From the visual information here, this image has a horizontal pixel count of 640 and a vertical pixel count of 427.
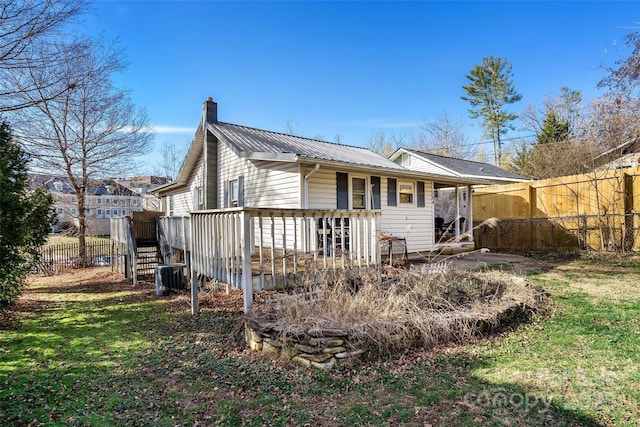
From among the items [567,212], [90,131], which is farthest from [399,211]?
[90,131]

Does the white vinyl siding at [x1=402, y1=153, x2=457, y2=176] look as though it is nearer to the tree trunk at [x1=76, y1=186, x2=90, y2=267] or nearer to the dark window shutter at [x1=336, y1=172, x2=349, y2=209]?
the dark window shutter at [x1=336, y1=172, x2=349, y2=209]

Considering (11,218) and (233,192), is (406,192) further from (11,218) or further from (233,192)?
(11,218)

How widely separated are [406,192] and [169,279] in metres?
7.29

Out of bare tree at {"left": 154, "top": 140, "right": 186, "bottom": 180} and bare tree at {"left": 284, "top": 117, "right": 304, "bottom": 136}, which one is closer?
bare tree at {"left": 284, "top": 117, "right": 304, "bottom": 136}

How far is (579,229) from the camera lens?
11.0 metres

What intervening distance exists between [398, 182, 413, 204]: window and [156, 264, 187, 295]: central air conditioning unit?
6.70 meters

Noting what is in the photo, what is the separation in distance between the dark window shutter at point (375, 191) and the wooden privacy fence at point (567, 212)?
636 cm

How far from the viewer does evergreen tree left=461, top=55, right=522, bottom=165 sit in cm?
2716

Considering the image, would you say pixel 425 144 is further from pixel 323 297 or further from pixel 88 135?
pixel 323 297

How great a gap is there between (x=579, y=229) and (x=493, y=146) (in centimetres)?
1940

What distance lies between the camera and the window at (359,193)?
9547 mm

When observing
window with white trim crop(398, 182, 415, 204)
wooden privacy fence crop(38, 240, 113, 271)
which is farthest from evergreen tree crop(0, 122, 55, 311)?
window with white trim crop(398, 182, 415, 204)

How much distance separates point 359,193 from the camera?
31.8 ft

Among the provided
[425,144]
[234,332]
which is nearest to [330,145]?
[234,332]
